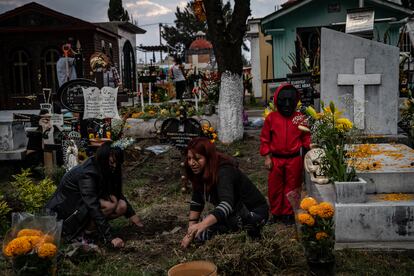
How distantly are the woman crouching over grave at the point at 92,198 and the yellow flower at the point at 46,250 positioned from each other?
4.62 feet

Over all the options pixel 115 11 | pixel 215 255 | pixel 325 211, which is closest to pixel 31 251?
pixel 215 255

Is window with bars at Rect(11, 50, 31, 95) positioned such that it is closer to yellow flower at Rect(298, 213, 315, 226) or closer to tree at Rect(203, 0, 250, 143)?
tree at Rect(203, 0, 250, 143)

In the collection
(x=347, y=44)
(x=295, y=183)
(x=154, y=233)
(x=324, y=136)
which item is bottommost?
(x=154, y=233)

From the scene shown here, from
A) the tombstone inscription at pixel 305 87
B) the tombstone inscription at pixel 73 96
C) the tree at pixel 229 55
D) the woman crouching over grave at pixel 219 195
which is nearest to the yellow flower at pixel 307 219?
the woman crouching over grave at pixel 219 195

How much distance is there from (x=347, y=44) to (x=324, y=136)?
7.50 feet

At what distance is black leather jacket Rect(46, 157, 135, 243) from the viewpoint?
4.99m

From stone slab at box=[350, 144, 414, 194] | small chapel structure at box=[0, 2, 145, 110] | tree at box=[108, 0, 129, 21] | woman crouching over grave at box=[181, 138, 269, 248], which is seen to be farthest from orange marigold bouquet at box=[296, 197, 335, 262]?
tree at box=[108, 0, 129, 21]

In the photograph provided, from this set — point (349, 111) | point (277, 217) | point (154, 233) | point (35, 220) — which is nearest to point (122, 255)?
point (154, 233)

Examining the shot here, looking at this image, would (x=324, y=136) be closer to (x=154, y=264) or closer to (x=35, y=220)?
(x=154, y=264)

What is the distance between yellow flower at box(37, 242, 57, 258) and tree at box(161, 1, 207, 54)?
56.1 metres

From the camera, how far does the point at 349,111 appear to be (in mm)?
7391

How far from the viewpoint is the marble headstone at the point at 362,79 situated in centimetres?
709

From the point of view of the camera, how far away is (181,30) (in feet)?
201

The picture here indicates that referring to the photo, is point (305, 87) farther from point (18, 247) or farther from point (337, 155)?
point (18, 247)
